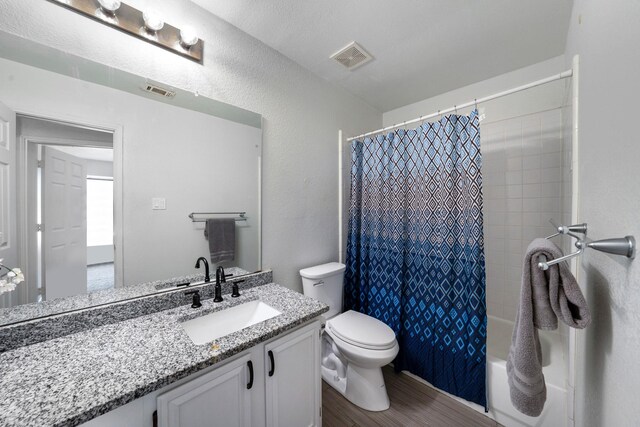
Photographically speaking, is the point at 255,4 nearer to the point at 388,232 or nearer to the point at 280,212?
the point at 280,212

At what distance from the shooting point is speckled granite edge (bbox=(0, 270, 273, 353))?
2.82ft

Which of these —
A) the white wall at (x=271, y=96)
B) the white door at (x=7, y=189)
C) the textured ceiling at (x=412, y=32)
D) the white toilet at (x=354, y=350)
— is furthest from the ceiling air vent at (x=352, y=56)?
the white door at (x=7, y=189)

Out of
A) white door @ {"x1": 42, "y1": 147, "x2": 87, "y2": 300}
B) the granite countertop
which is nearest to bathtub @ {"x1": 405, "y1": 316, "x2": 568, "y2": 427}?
the granite countertop

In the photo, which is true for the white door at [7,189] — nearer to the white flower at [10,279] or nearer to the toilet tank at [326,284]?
the white flower at [10,279]

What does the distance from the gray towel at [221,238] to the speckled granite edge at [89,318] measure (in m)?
0.17

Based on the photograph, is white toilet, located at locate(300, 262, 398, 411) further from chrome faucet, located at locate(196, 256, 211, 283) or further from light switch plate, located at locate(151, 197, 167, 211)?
light switch plate, located at locate(151, 197, 167, 211)

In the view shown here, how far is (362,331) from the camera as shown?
1553 millimetres

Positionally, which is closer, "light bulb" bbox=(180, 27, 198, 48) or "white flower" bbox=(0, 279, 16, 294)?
"white flower" bbox=(0, 279, 16, 294)

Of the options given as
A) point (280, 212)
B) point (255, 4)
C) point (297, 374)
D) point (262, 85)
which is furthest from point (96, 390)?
point (255, 4)

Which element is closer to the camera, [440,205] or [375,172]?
[440,205]

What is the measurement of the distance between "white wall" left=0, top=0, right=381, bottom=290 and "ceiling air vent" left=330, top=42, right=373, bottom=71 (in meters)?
0.28

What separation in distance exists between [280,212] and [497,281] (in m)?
2.00

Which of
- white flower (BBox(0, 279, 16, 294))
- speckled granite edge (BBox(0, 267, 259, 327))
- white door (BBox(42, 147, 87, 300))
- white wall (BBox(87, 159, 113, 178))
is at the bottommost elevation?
speckled granite edge (BBox(0, 267, 259, 327))

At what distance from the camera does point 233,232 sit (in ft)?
4.86
